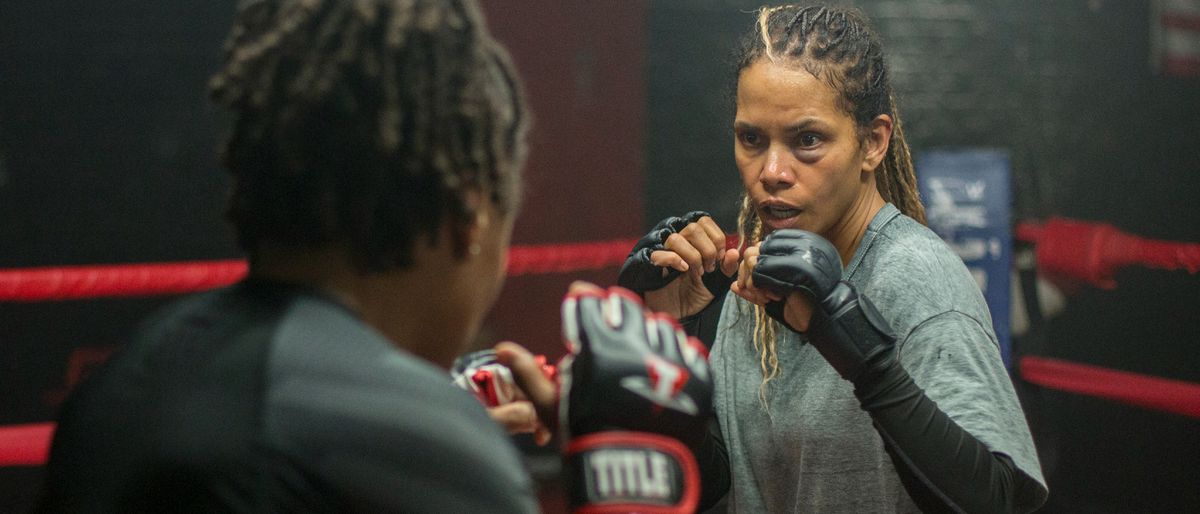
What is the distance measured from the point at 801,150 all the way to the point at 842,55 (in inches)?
4.4

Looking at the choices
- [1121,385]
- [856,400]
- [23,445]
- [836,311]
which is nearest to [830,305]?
[836,311]

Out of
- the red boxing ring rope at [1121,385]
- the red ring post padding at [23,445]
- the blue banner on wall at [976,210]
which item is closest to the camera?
the red ring post padding at [23,445]

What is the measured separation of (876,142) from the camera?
4.07 feet

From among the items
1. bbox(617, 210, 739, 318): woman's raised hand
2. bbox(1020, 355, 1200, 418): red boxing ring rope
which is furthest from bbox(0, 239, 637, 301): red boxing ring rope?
bbox(1020, 355, 1200, 418): red boxing ring rope

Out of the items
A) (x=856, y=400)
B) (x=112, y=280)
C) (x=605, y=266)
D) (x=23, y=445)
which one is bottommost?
(x=605, y=266)

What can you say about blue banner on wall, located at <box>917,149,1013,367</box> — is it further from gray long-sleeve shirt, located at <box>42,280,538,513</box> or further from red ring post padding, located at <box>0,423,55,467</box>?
gray long-sleeve shirt, located at <box>42,280,538,513</box>

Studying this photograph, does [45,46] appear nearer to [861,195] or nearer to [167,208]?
[167,208]

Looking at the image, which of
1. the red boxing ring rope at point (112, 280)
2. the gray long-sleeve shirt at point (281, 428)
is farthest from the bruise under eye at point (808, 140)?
the red boxing ring rope at point (112, 280)

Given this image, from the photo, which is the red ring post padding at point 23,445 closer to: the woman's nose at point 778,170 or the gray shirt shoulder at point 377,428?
the woman's nose at point 778,170

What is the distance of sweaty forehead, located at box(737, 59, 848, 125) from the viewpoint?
3.89 feet

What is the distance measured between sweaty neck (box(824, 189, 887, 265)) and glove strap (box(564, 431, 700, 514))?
507mm

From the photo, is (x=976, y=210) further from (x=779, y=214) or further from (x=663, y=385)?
(x=663, y=385)

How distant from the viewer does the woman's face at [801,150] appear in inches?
46.8

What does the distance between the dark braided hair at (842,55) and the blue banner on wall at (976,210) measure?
138 centimetres
